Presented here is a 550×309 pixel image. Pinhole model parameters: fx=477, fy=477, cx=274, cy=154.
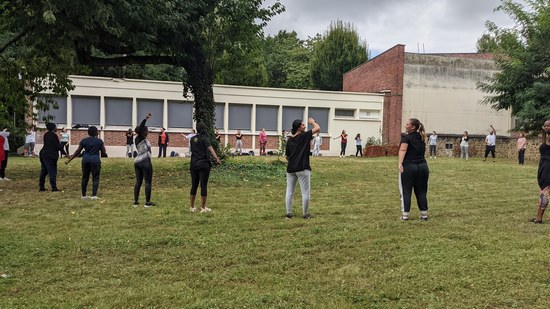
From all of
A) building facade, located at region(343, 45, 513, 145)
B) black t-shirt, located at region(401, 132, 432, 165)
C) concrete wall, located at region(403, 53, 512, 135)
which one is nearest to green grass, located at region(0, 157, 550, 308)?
black t-shirt, located at region(401, 132, 432, 165)

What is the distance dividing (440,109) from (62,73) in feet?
85.2

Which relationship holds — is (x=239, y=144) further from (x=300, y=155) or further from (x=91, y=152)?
(x=300, y=155)

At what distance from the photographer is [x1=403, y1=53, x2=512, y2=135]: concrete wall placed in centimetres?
3359

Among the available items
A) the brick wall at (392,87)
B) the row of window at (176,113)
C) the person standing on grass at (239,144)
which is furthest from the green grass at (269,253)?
the brick wall at (392,87)

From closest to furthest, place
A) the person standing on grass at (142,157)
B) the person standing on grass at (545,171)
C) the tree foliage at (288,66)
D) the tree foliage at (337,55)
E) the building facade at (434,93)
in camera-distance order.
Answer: the person standing on grass at (545,171) < the person standing on grass at (142,157) < the building facade at (434,93) < the tree foliage at (337,55) < the tree foliage at (288,66)

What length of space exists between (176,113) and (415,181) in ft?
80.9

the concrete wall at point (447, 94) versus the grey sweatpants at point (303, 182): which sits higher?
the concrete wall at point (447, 94)

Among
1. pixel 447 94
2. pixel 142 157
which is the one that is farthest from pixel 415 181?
pixel 447 94

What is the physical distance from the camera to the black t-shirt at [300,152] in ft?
26.9

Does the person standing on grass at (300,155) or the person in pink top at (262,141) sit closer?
the person standing on grass at (300,155)

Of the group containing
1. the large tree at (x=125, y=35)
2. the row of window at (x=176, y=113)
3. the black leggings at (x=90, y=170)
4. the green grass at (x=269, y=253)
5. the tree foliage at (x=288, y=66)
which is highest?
the tree foliage at (x=288, y=66)

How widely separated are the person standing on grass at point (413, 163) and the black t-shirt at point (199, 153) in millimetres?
3511

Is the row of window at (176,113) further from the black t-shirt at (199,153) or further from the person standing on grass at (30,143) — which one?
Answer: the black t-shirt at (199,153)

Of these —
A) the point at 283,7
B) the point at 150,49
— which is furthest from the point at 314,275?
the point at 283,7
